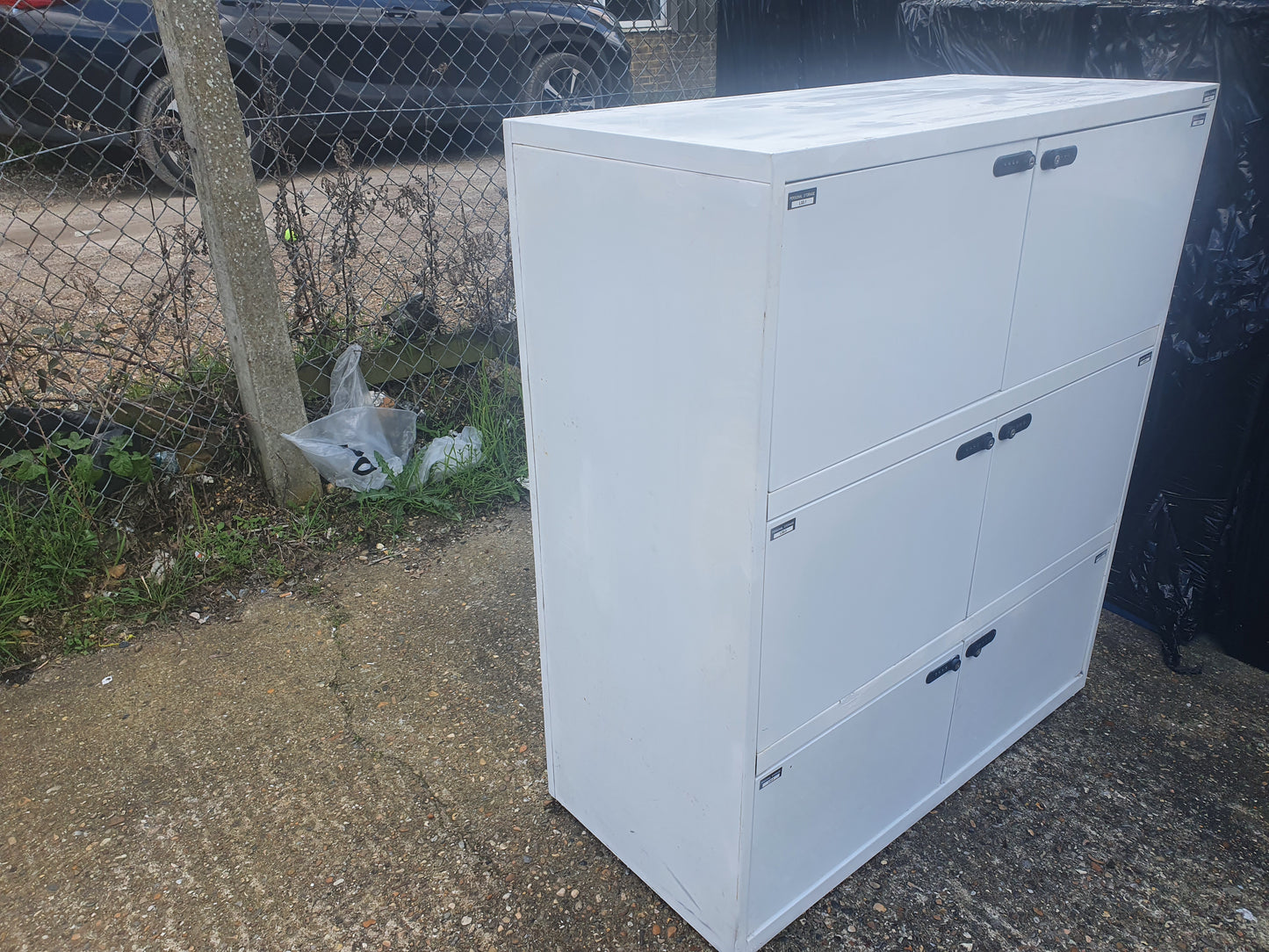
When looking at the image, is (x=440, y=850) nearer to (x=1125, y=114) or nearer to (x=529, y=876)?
(x=529, y=876)

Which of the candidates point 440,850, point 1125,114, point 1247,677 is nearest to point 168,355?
point 440,850

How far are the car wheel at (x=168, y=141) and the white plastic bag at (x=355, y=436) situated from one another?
2.42 feet

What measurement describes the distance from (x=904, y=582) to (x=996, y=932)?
764 millimetres

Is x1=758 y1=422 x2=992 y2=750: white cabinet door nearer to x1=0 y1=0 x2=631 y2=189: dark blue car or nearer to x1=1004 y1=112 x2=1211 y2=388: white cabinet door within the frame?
x1=1004 y1=112 x2=1211 y2=388: white cabinet door

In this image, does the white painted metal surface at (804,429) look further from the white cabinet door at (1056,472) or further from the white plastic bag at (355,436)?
the white plastic bag at (355,436)

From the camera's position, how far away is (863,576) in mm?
1560

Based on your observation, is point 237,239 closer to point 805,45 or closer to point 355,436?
point 355,436

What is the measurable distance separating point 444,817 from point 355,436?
1510 millimetres

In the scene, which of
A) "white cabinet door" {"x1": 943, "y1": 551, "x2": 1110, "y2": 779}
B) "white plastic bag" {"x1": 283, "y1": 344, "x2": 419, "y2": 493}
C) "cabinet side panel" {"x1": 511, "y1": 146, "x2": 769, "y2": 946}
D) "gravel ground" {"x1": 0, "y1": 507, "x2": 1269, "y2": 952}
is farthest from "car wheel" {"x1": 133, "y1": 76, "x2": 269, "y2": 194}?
"white cabinet door" {"x1": 943, "y1": 551, "x2": 1110, "y2": 779}

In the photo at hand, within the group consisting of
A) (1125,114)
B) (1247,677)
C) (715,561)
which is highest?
(1125,114)

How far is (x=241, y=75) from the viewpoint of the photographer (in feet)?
12.5

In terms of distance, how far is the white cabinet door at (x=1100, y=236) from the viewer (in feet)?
5.16

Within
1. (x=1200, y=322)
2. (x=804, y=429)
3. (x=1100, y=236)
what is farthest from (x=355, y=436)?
(x=1200, y=322)

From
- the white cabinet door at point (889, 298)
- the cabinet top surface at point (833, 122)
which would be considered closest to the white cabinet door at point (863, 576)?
the white cabinet door at point (889, 298)
